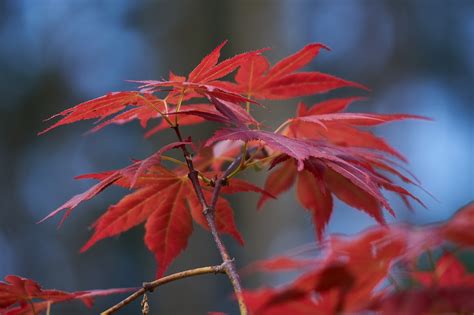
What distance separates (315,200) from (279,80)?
0.12 m

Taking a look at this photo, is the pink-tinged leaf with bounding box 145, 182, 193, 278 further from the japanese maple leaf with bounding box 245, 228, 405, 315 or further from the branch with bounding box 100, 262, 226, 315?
the japanese maple leaf with bounding box 245, 228, 405, 315

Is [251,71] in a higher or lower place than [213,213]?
higher

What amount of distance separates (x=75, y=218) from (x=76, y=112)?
9.72ft

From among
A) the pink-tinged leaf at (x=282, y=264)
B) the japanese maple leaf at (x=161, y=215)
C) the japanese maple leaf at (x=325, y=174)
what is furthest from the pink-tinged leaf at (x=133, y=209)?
the pink-tinged leaf at (x=282, y=264)

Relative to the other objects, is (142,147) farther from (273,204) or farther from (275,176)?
(275,176)

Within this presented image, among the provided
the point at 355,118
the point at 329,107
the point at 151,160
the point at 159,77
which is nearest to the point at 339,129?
the point at 329,107

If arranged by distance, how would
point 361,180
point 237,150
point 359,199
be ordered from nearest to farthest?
point 361,180 → point 359,199 → point 237,150

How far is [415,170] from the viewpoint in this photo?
3664 mm

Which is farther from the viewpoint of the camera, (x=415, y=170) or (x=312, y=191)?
(x=415, y=170)

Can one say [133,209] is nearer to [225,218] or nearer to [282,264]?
[225,218]

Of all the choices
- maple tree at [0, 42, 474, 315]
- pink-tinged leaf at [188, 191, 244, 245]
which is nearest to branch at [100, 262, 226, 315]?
maple tree at [0, 42, 474, 315]

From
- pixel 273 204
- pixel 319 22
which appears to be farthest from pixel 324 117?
pixel 319 22

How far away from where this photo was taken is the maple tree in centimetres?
28

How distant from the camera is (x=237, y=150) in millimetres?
713
